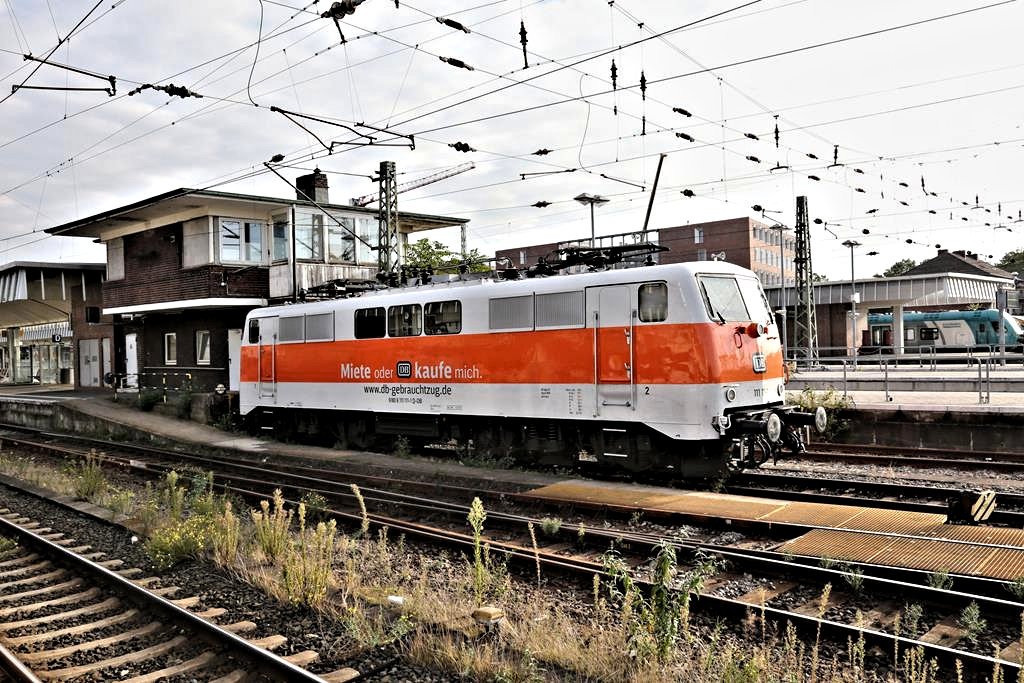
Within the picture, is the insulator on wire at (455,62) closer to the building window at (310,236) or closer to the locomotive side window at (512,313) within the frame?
the locomotive side window at (512,313)

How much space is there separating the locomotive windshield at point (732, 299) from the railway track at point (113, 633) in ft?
26.7

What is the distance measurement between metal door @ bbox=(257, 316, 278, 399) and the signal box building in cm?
337

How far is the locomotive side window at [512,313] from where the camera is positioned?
551 inches

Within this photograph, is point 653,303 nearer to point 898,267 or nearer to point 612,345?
point 612,345

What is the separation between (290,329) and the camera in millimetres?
19578

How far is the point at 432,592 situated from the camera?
24.2ft

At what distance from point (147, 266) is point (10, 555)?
20.9 m

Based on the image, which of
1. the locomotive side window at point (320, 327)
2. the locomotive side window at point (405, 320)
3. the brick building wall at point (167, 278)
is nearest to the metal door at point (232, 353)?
the brick building wall at point (167, 278)

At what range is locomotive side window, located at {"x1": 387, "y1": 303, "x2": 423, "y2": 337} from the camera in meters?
16.1

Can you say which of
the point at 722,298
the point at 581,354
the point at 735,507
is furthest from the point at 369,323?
the point at 735,507

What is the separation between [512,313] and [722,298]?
148 inches

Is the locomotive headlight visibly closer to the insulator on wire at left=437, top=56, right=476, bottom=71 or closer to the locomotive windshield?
the locomotive windshield

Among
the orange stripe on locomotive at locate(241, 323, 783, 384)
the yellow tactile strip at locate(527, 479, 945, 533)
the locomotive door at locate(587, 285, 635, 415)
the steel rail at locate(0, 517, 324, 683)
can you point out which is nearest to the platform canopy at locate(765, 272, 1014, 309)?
the orange stripe on locomotive at locate(241, 323, 783, 384)

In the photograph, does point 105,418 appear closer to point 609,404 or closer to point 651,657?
point 609,404
